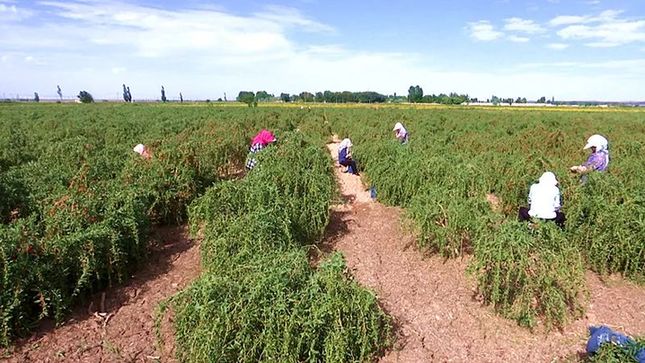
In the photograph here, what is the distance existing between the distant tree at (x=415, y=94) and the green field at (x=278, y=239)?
8736cm

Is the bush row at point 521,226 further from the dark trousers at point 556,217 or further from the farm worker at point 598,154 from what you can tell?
the farm worker at point 598,154

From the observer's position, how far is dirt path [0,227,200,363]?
3688mm

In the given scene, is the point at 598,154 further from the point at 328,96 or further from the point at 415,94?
the point at 415,94

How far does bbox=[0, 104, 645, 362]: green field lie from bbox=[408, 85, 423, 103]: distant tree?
287ft

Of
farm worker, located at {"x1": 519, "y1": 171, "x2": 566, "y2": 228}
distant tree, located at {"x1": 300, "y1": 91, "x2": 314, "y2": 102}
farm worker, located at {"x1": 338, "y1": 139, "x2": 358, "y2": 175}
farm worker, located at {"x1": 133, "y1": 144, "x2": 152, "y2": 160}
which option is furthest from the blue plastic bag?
distant tree, located at {"x1": 300, "y1": 91, "x2": 314, "y2": 102}

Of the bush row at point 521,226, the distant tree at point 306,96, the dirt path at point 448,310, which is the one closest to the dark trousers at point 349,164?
the bush row at point 521,226

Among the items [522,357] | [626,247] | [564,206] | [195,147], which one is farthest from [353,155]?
[522,357]

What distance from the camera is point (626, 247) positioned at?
500 cm

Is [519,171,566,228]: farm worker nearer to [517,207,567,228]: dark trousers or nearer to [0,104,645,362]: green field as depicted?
[517,207,567,228]: dark trousers

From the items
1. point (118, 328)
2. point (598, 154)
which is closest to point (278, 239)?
point (118, 328)

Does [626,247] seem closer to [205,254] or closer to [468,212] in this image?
[468,212]

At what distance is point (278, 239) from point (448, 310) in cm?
204

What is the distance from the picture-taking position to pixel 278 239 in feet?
15.7

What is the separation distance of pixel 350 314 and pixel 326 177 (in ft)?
11.7
